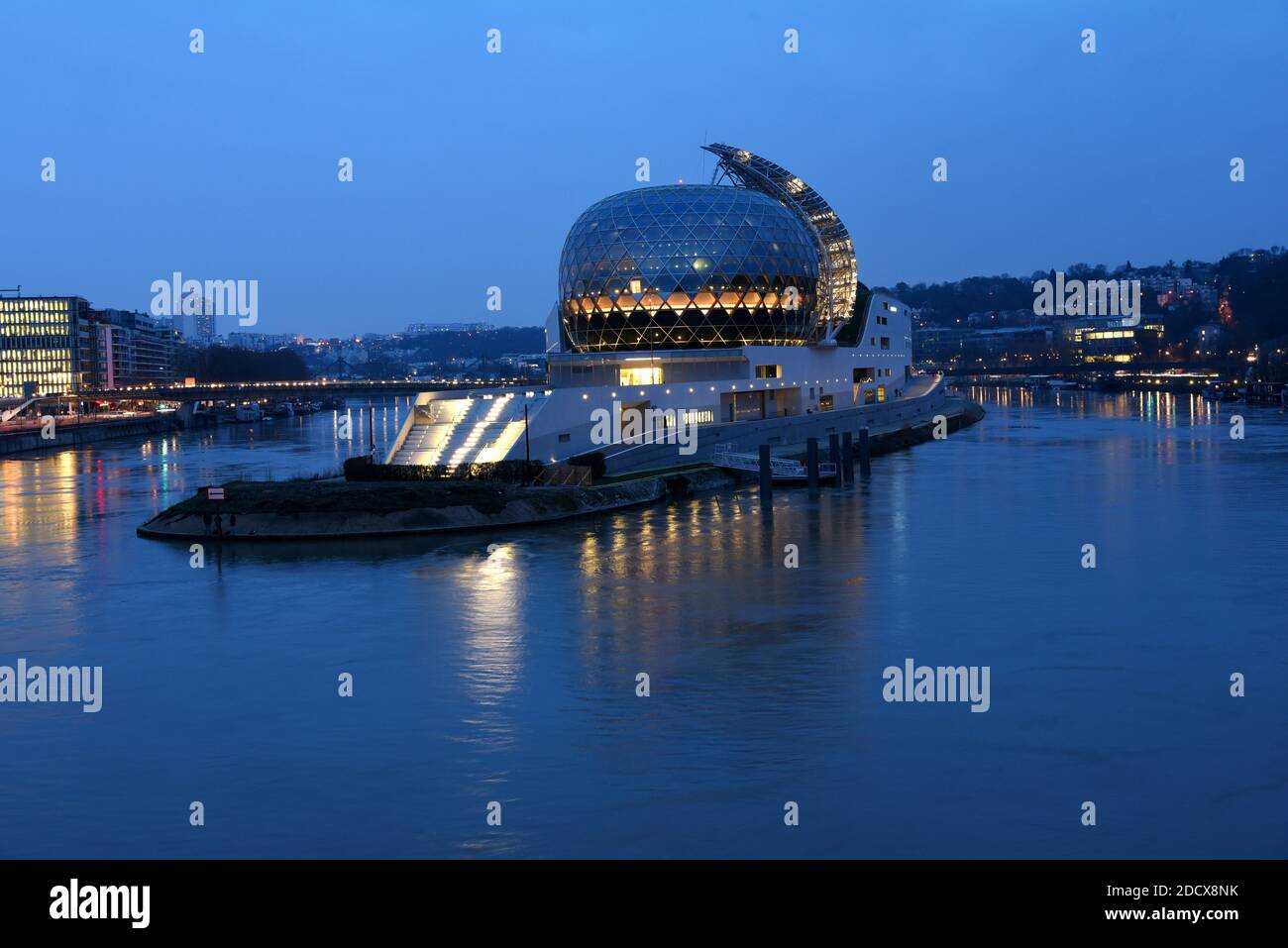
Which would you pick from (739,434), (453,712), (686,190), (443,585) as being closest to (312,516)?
(443,585)

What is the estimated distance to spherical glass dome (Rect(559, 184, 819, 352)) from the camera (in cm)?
7056

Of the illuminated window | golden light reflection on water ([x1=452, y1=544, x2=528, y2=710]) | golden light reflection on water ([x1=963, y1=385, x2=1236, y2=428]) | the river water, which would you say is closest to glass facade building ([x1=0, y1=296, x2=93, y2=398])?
golden light reflection on water ([x1=963, y1=385, x2=1236, y2=428])

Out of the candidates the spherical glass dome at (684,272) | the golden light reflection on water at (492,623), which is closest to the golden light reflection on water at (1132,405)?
the spherical glass dome at (684,272)

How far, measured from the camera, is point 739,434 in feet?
203

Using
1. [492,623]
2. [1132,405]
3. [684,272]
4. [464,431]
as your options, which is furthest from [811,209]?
[492,623]

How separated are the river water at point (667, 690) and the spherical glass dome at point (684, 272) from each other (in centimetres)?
2795

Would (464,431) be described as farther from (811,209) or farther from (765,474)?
(811,209)

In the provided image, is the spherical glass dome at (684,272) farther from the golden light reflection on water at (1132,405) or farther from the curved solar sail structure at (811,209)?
the golden light reflection on water at (1132,405)

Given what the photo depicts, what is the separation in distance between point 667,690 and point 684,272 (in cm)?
5061

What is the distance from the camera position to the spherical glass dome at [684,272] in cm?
7056

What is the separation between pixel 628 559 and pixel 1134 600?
42.1 feet

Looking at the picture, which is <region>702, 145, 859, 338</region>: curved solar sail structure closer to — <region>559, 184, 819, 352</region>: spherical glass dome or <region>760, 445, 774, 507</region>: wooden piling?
<region>559, 184, 819, 352</region>: spherical glass dome

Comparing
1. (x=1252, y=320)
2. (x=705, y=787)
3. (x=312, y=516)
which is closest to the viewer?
(x=705, y=787)
